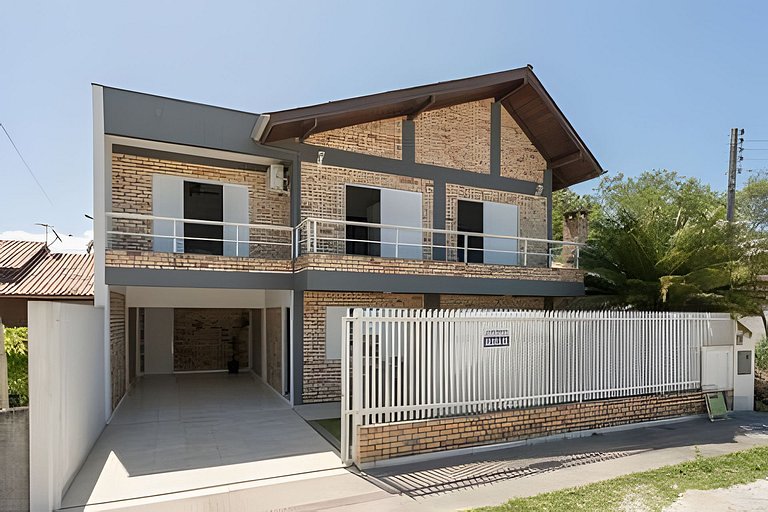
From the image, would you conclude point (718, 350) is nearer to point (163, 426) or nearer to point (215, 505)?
point (215, 505)

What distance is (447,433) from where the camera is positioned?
24.5ft

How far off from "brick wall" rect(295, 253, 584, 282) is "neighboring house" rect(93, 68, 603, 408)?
0.13ft

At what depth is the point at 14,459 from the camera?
5312 mm

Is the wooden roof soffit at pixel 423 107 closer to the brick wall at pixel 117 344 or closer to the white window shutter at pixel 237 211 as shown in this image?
the white window shutter at pixel 237 211

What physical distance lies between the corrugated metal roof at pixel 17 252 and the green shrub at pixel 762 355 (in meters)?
22.8

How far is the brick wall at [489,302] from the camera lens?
44.9 ft

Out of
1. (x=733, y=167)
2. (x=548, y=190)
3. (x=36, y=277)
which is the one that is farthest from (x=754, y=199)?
(x=36, y=277)

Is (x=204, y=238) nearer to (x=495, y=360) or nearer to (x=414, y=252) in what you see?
(x=414, y=252)

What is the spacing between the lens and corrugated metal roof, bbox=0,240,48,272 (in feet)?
47.5

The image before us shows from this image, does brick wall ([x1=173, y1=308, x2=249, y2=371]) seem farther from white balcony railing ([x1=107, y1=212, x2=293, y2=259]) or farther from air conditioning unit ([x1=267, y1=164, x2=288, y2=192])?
air conditioning unit ([x1=267, y1=164, x2=288, y2=192])

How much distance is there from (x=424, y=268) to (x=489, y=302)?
3957 millimetres

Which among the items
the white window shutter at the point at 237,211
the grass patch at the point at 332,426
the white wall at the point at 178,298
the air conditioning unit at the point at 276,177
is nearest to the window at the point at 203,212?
the white window shutter at the point at 237,211

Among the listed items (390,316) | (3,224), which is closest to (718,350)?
(390,316)

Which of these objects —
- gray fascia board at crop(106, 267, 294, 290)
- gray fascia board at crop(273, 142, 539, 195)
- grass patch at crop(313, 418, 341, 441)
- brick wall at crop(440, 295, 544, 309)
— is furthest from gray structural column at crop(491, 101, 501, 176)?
grass patch at crop(313, 418, 341, 441)
